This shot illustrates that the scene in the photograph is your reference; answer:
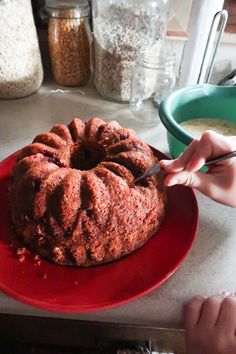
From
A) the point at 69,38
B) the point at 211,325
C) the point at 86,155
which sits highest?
the point at 69,38

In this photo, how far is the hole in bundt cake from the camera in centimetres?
64

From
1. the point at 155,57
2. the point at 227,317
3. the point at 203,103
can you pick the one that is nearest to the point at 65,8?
the point at 155,57

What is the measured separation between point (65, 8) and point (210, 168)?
64cm

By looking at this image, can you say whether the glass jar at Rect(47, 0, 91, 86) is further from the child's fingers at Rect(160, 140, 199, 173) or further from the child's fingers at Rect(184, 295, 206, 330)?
the child's fingers at Rect(184, 295, 206, 330)

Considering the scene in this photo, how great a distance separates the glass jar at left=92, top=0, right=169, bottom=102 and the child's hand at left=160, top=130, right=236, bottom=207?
449 mm

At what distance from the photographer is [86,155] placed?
0.66 meters

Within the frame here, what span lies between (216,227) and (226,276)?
0.36 ft

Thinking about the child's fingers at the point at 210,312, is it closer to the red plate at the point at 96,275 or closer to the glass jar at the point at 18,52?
the red plate at the point at 96,275

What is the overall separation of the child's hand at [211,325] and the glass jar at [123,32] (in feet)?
2.12

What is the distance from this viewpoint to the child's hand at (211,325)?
51 centimetres

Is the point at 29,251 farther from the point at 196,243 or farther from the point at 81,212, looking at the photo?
the point at 196,243

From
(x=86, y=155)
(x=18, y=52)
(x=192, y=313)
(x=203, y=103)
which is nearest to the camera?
(x=192, y=313)

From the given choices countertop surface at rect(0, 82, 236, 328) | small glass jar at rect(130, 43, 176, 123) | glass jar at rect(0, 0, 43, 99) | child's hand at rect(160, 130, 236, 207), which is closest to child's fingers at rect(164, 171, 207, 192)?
child's hand at rect(160, 130, 236, 207)

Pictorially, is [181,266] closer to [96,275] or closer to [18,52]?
[96,275]
